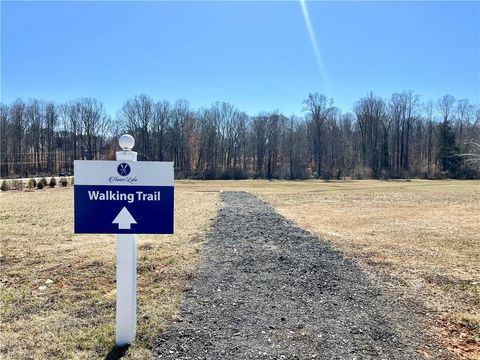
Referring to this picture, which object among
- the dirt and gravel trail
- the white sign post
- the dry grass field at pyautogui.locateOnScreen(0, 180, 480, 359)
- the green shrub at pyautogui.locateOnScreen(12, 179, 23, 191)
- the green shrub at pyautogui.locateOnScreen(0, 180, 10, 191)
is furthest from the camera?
the green shrub at pyautogui.locateOnScreen(12, 179, 23, 191)

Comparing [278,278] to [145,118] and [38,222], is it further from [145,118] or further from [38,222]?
[145,118]

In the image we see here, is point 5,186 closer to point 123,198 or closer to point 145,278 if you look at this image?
point 145,278

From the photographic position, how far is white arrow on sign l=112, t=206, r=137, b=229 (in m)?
3.15

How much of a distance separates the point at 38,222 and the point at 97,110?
60.1 m

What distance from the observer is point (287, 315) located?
3783mm

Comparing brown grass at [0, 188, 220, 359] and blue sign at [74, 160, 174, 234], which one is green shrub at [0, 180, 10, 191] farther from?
blue sign at [74, 160, 174, 234]

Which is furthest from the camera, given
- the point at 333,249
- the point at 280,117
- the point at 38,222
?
the point at 280,117

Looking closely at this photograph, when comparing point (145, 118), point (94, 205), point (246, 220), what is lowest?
point (246, 220)

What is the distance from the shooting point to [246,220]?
1138cm

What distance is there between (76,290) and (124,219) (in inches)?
77.1

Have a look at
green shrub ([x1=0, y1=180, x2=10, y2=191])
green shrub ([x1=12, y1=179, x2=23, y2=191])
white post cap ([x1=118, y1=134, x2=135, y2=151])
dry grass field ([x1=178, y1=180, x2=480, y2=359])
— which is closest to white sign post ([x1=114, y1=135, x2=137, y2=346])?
white post cap ([x1=118, y1=134, x2=135, y2=151])

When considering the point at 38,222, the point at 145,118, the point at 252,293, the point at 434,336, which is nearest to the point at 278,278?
the point at 252,293

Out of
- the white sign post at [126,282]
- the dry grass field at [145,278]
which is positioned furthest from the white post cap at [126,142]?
the dry grass field at [145,278]

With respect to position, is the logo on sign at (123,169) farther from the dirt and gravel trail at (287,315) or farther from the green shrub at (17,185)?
the green shrub at (17,185)
